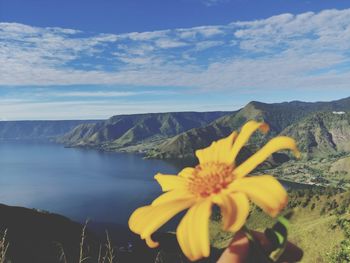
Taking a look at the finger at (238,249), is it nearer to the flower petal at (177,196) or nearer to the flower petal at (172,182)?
the flower petal at (177,196)

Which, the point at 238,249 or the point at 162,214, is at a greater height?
the point at 162,214

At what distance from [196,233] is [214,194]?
0.99 ft

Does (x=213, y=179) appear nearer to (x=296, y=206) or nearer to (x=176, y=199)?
(x=176, y=199)

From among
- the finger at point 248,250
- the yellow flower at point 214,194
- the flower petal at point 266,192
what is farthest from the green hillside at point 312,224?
the flower petal at point 266,192

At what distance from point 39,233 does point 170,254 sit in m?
37.4

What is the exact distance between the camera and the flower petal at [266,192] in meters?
1.62

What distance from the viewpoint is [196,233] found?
1684mm

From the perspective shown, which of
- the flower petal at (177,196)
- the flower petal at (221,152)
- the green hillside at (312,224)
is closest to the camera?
the flower petal at (177,196)

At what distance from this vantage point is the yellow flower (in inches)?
64.9

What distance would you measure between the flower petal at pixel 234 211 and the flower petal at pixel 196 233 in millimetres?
78

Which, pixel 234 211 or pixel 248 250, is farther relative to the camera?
pixel 248 250

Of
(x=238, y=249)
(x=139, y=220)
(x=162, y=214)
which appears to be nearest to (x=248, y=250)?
(x=238, y=249)

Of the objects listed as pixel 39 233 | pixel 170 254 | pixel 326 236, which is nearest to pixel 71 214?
pixel 39 233

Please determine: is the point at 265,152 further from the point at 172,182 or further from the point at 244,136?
the point at 172,182
